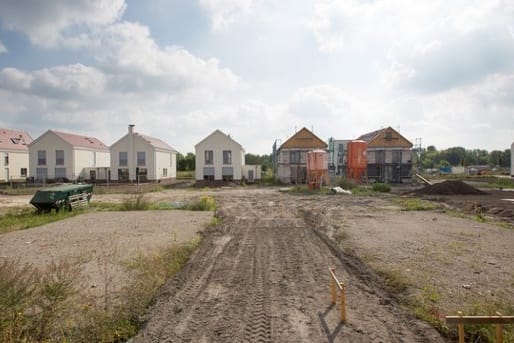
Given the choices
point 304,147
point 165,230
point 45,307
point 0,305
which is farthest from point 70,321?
point 304,147

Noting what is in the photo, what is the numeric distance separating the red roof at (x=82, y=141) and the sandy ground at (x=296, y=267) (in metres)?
35.7

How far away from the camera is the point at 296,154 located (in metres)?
43.0

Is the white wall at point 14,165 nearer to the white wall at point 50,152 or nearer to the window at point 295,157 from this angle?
the white wall at point 50,152

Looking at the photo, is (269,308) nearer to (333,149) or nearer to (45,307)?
(45,307)

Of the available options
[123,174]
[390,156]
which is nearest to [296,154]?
[390,156]

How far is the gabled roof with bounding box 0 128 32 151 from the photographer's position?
47938 millimetres

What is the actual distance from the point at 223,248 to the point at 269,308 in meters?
4.46

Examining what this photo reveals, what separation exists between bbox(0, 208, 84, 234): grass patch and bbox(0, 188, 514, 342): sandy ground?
1.16m

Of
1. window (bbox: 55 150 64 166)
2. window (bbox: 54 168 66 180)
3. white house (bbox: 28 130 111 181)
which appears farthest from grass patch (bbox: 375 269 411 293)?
window (bbox: 55 150 64 166)

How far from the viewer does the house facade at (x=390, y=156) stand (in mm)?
43281

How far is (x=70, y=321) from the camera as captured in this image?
4832 millimetres

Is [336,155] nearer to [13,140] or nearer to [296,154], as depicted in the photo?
[296,154]

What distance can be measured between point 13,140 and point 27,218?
44.2 metres

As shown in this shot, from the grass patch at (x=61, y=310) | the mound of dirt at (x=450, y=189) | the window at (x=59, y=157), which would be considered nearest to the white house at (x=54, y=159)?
the window at (x=59, y=157)
